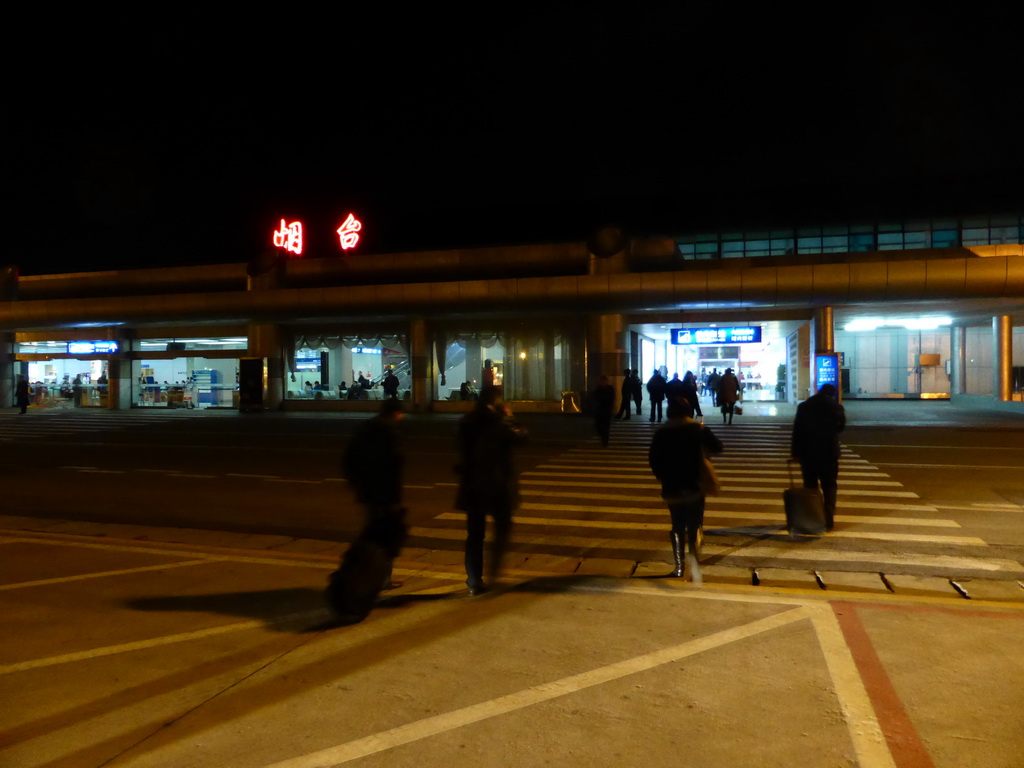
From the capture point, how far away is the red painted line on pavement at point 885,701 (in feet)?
11.7

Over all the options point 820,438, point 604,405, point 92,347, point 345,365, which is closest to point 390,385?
point 345,365

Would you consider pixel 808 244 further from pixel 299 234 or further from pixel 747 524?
pixel 747 524

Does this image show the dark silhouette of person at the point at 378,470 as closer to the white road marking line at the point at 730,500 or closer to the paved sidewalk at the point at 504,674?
the paved sidewalk at the point at 504,674

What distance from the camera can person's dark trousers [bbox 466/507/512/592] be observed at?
20.3ft

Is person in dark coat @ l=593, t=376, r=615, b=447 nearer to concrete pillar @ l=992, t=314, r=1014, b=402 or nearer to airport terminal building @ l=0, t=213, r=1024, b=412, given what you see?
airport terminal building @ l=0, t=213, r=1024, b=412

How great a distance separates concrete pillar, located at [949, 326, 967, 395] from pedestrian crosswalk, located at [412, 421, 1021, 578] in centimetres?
2158

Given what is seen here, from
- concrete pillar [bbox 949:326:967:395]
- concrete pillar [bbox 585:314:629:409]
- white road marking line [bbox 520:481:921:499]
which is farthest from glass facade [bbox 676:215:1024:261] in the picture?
white road marking line [bbox 520:481:921:499]

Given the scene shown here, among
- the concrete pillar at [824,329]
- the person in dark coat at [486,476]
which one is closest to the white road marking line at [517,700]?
the person in dark coat at [486,476]

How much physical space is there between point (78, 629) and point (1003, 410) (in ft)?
96.5

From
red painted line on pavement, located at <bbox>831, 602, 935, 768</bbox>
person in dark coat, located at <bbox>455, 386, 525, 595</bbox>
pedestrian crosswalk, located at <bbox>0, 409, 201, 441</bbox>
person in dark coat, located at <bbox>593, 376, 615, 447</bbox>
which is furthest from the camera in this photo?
pedestrian crosswalk, located at <bbox>0, 409, 201, 441</bbox>

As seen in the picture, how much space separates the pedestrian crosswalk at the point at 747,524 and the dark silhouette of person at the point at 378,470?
2.64 meters

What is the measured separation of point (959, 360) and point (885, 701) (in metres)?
32.4

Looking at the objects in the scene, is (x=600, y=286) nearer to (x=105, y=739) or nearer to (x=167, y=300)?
(x=167, y=300)

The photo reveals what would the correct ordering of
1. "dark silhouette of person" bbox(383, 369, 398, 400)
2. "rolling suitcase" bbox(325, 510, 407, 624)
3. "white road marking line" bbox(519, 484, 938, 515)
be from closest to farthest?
1. "rolling suitcase" bbox(325, 510, 407, 624)
2. "white road marking line" bbox(519, 484, 938, 515)
3. "dark silhouette of person" bbox(383, 369, 398, 400)
